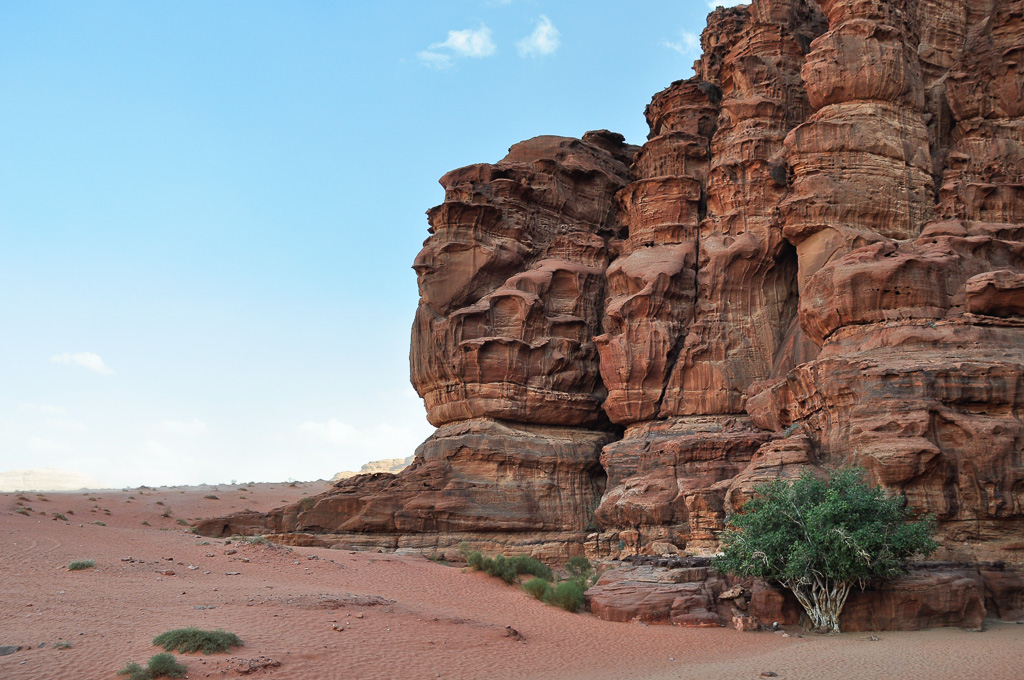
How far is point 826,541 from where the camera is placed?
1806 centimetres

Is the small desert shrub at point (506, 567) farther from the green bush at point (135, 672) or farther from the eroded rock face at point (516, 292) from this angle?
the green bush at point (135, 672)

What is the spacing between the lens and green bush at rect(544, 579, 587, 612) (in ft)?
69.7

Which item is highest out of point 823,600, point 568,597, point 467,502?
point 467,502

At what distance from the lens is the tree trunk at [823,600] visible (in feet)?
60.7

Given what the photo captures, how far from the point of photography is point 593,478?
3572cm

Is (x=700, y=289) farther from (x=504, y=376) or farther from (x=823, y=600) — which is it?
(x=823, y=600)

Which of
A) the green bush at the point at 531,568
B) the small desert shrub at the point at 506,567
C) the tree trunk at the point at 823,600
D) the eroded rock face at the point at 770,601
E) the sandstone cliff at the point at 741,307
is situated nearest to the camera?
the tree trunk at the point at 823,600

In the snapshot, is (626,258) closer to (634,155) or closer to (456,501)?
(634,155)

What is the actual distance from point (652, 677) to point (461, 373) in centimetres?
2188

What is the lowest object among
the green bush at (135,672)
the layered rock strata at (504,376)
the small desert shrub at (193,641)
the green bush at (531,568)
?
the green bush at (135,672)

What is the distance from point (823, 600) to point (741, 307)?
17.4 metres

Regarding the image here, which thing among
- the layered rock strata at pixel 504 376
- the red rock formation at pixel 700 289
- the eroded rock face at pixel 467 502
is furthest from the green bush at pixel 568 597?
the layered rock strata at pixel 504 376

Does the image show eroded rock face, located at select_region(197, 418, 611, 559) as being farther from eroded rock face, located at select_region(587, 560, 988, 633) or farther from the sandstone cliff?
eroded rock face, located at select_region(587, 560, 988, 633)

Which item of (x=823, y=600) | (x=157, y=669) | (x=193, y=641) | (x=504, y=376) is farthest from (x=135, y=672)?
(x=504, y=376)
